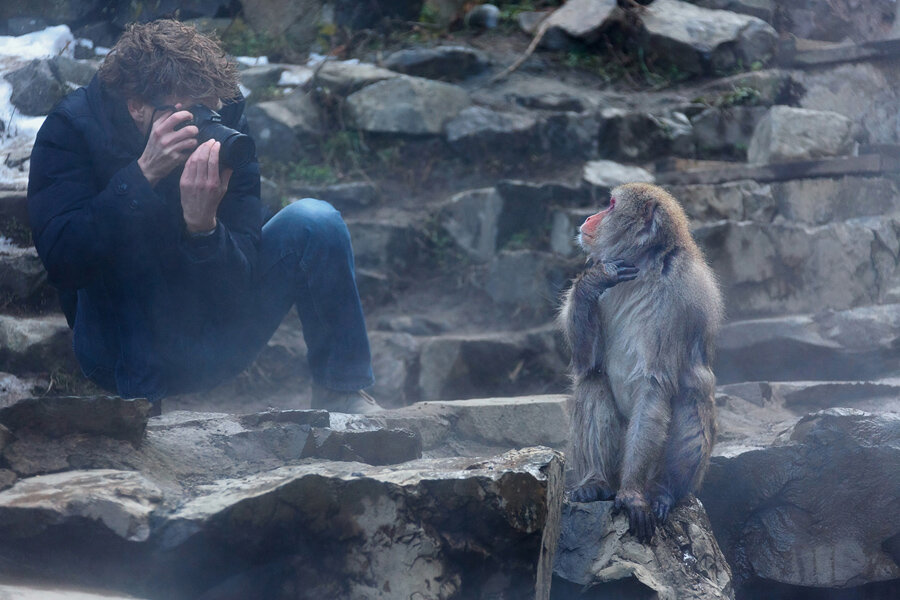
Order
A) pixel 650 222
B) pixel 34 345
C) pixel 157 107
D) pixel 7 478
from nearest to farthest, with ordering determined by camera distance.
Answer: pixel 7 478 → pixel 157 107 → pixel 650 222 → pixel 34 345

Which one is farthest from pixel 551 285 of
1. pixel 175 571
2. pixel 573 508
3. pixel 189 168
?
pixel 175 571

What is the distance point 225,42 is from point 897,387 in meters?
4.60

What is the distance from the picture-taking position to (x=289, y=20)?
20.5 feet

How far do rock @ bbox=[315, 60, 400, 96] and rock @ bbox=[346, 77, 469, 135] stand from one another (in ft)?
0.19

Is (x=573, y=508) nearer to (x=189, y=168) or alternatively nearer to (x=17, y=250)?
(x=189, y=168)

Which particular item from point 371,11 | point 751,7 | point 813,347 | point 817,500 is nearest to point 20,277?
point 817,500

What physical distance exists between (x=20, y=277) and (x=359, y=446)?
205 centimetres

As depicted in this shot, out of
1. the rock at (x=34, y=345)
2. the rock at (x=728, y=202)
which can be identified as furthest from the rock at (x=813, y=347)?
the rock at (x=34, y=345)

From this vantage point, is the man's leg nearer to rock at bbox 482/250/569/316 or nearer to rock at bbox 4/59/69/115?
rock at bbox 482/250/569/316

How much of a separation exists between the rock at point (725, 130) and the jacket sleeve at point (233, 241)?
138 inches

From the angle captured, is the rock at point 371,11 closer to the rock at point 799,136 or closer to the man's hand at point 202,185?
the rock at point 799,136

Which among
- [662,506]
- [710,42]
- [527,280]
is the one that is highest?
[710,42]

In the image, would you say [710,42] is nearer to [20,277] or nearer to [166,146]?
[166,146]

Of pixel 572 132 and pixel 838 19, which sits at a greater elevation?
pixel 838 19
